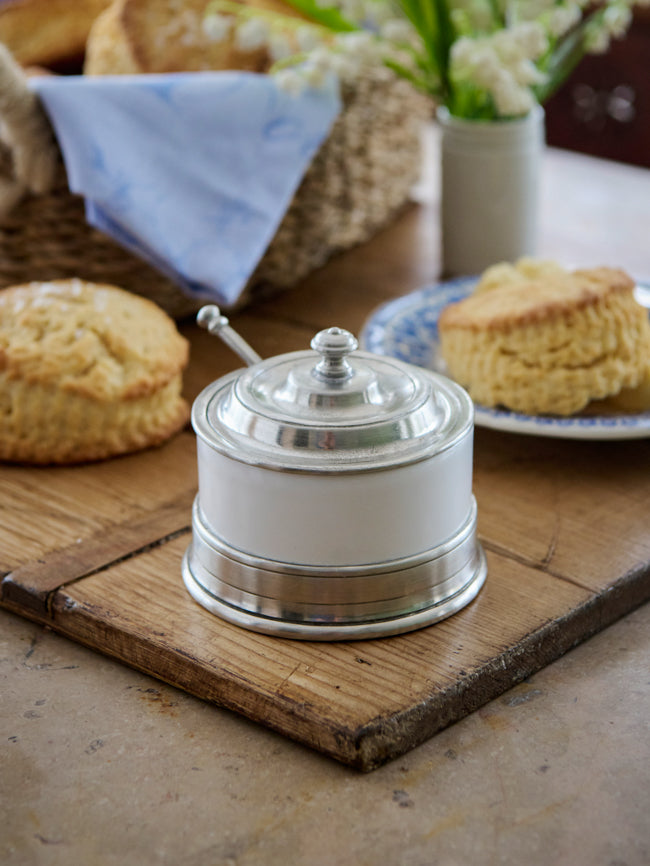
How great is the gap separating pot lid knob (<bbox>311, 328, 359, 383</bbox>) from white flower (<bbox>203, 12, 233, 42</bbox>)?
1.91 ft

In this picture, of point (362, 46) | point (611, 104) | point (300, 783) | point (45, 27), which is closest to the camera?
point (300, 783)

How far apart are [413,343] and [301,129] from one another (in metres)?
0.27

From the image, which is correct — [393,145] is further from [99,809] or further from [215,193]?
[99,809]

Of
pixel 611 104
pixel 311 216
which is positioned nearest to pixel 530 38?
pixel 311 216

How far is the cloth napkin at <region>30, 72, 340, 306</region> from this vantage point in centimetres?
103

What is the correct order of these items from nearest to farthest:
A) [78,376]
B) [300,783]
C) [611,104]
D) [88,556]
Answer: [300,783]
[88,556]
[78,376]
[611,104]

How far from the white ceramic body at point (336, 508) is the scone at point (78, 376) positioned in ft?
0.79

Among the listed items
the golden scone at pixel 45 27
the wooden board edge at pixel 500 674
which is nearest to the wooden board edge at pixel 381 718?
the wooden board edge at pixel 500 674

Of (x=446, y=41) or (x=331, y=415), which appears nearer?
(x=331, y=415)

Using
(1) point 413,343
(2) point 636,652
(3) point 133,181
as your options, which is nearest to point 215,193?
(3) point 133,181

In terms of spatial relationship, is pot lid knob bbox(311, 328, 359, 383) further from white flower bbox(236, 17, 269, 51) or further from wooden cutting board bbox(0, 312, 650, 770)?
white flower bbox(236, 17, 269, 51)

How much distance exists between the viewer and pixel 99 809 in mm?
568

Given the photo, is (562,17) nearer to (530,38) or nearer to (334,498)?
(530,38)

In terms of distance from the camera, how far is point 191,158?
1.09 m
